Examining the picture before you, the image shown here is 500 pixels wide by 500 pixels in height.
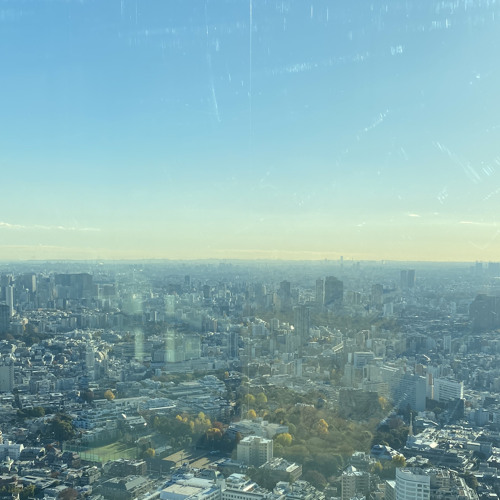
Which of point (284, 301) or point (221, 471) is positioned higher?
point (284, 301)

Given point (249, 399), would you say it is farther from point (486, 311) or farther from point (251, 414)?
point (486, 311)

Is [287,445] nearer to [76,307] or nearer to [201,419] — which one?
[201,419]

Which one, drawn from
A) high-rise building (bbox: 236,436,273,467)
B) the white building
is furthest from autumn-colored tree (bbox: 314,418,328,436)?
the white building

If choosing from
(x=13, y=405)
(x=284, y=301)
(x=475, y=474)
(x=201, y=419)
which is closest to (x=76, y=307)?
(x=13, y=405)

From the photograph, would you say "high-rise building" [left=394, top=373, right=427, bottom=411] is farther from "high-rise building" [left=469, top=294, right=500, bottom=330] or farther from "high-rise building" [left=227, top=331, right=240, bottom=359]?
"high-rise building" [left=227, top=331, right=240, bottom=359]

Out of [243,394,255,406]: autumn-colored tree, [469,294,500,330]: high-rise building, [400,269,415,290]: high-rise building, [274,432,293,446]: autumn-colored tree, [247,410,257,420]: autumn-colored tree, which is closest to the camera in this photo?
[274,432,293,446]: autumn-colored tree

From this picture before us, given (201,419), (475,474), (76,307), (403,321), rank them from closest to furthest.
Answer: (475,474), (201,419), (403,321), (76,307)

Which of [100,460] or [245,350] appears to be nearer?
[100,460]
